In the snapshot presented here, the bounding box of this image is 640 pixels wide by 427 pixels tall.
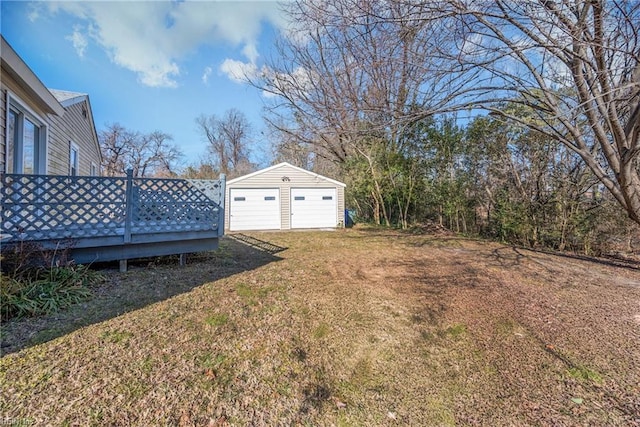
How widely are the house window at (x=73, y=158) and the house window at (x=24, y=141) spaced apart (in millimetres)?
2063

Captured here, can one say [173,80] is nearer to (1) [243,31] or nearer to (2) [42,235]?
(1) [243,31]

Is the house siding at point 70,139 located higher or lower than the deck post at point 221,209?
higher

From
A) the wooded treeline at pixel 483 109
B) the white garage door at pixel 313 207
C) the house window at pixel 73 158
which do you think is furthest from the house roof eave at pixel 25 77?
the white garage door at pixel 313 207

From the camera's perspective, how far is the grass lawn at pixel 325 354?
72.3 inches

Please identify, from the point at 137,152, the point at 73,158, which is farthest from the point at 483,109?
the point at 137,152

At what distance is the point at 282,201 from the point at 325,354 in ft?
31.1

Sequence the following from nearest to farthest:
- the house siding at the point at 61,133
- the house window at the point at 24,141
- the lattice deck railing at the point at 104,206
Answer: the lattice deck railing at the point at 104,206 < the house siding at the point at 61,133 < the house window at the point at 24,141

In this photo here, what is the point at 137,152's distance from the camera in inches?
989

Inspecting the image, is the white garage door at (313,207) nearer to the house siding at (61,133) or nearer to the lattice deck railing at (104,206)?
the lattice deck railing at (104,206)

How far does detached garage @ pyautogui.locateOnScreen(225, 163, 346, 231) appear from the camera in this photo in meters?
11.4

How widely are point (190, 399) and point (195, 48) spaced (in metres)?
9.91

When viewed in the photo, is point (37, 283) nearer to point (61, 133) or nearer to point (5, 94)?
point (5, 94)

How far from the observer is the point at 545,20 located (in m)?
3.82

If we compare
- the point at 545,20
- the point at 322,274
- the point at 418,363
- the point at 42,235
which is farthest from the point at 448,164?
the point at 42,235
